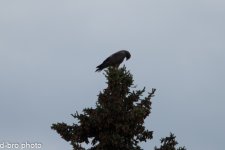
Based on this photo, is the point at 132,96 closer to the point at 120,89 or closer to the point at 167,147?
the point at 120,89

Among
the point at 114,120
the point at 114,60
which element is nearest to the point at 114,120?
the point at 114,120

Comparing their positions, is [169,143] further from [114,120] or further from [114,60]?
[114,60]

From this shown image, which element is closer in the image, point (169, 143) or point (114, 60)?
point (169, 143)

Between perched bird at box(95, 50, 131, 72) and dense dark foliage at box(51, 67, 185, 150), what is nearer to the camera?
dense dark foliage at box(51, 67, 185, 150)

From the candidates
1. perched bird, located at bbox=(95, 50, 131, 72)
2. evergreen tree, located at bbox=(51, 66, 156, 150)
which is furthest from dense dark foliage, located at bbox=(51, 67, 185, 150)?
perched bird, located at bbox=(95, 50, 131, 72)

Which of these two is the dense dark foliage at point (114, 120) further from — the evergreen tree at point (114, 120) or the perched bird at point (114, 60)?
the perched bird at point (114, 60)

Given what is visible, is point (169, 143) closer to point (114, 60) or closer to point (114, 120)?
point (114, 120)

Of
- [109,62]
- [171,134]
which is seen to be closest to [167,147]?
[171,134]

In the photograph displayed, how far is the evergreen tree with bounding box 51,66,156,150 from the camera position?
57.6 feet

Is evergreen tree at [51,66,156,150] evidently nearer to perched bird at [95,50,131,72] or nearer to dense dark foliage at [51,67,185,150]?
dense dark foliage at [51,67,185,150]

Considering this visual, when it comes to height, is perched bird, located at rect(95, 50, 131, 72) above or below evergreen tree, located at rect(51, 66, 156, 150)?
above

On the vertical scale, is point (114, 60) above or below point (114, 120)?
above

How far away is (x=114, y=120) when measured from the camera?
17734 mm

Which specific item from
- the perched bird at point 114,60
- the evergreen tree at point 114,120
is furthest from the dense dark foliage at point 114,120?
the perched bird at point 114,60
